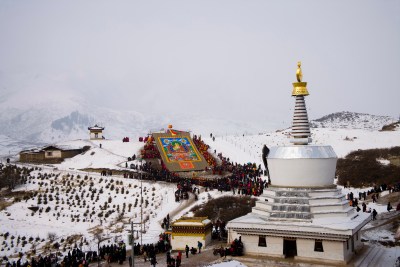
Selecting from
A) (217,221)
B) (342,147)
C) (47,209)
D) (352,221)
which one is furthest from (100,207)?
(342,147)

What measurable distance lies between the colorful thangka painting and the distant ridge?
45.3 metres

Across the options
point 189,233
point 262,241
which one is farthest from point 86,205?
point 262,241

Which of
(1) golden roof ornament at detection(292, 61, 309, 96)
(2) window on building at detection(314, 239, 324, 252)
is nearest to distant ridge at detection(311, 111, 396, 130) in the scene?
(1) golden roof ornament at detection(292, 61, 309, 96)

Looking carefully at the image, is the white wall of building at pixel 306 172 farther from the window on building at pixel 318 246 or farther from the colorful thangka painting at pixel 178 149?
the colorful thangka painting at pixel 178 149

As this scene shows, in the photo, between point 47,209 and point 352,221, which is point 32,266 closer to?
point 47,209

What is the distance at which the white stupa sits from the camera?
17453mm

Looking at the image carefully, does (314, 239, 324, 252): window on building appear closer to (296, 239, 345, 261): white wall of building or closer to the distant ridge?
(296, 239, 345, 261): white wall of building

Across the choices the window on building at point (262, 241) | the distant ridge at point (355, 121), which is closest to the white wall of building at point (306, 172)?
the window on building at point (262, 241)

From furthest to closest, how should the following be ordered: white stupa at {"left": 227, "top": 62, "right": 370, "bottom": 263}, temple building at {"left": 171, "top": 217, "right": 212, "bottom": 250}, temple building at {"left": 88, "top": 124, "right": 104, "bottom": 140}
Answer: temple building at {"left": 88, "top": 124, "right": 104, "bottom": 140} < temple building at {"left": 171, "top": 217, "right": 212, "bottom": 250} < white stupa at {"left": 227, "top": 62, "right": 370, "bottom": 263}

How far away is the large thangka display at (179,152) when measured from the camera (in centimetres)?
4122

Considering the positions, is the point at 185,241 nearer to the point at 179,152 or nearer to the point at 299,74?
the point at 299,74

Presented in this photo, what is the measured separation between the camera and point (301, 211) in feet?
59.7

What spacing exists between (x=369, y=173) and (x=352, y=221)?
1832cm

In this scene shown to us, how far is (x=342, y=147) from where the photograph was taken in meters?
46.6
